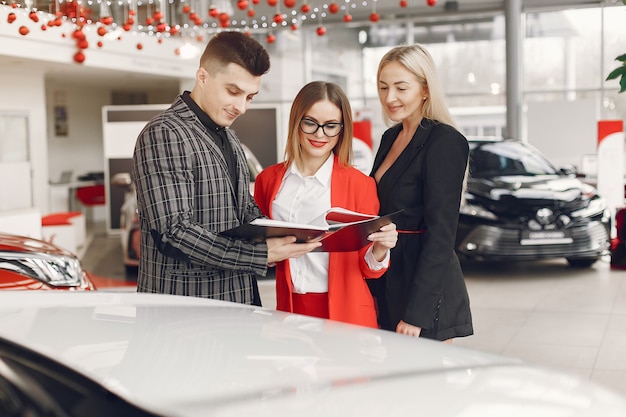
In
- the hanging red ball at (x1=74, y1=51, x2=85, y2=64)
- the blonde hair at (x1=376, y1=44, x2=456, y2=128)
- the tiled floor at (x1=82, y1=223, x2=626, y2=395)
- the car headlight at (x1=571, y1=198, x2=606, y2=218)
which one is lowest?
the tiled floor at (x1=82, y1=223, x2=626, y2=395)

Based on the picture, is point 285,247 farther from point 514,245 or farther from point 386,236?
point 514,245

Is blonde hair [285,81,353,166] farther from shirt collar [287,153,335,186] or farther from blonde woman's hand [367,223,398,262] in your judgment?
blonde woman's hand [367,223,398,262]

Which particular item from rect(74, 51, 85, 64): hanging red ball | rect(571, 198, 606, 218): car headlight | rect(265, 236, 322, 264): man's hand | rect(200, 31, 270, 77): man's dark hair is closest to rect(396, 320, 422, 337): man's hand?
rect(265, 236, 322, 264): man's hand

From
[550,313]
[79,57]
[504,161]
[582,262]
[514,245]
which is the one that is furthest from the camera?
[79,57]

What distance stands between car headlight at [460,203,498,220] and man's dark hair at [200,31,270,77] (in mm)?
6345

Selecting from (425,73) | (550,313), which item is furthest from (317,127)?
(550,313)

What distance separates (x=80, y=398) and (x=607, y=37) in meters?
15.8

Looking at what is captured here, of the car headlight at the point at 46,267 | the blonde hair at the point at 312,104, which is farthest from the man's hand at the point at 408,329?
the car headlight at the point at 46,267

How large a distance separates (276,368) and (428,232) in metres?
1.40

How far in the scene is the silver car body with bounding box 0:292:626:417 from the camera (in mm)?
1125

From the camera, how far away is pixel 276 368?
1.27 m

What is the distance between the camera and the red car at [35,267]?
4949 millimetres

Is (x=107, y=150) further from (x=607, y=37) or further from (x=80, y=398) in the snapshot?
(x=80, y=398)

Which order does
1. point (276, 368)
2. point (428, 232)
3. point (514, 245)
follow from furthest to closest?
1. point (514, 245)
2. point (428, 232)
3. point (276, 368)
